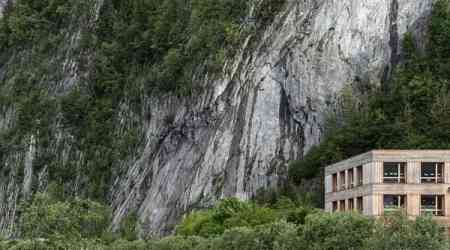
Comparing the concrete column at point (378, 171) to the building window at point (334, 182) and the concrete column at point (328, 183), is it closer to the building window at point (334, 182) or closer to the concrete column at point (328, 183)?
the building window at point (334, 182)

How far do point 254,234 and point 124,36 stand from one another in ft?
233

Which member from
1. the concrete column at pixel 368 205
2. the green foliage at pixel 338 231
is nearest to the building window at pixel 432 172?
the concrete column at pixel 368 205

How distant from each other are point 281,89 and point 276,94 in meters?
0.58

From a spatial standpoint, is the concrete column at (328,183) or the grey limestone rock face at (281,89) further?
the grey limestone rock face at (281,89)

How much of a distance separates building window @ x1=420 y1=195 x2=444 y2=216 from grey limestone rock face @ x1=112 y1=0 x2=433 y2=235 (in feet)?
58.0

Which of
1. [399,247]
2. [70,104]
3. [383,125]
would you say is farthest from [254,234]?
[70,104]

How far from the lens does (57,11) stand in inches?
6900

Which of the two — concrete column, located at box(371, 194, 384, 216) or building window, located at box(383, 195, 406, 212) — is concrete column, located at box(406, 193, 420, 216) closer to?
building window, located at box(383, 195, 406, 212)

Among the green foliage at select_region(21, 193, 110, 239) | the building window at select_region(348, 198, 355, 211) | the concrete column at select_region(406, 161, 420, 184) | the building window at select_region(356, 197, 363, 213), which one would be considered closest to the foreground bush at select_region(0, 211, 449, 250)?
the green foliage at select_region(21, 193, 110, 239)

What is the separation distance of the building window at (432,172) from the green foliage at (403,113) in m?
8.64

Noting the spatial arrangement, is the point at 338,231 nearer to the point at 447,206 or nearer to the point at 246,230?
the point at 246,230

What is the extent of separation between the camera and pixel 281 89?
123188 millimetres

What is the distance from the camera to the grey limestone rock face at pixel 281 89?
399ft

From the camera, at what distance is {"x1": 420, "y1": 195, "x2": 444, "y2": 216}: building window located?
105 metres
